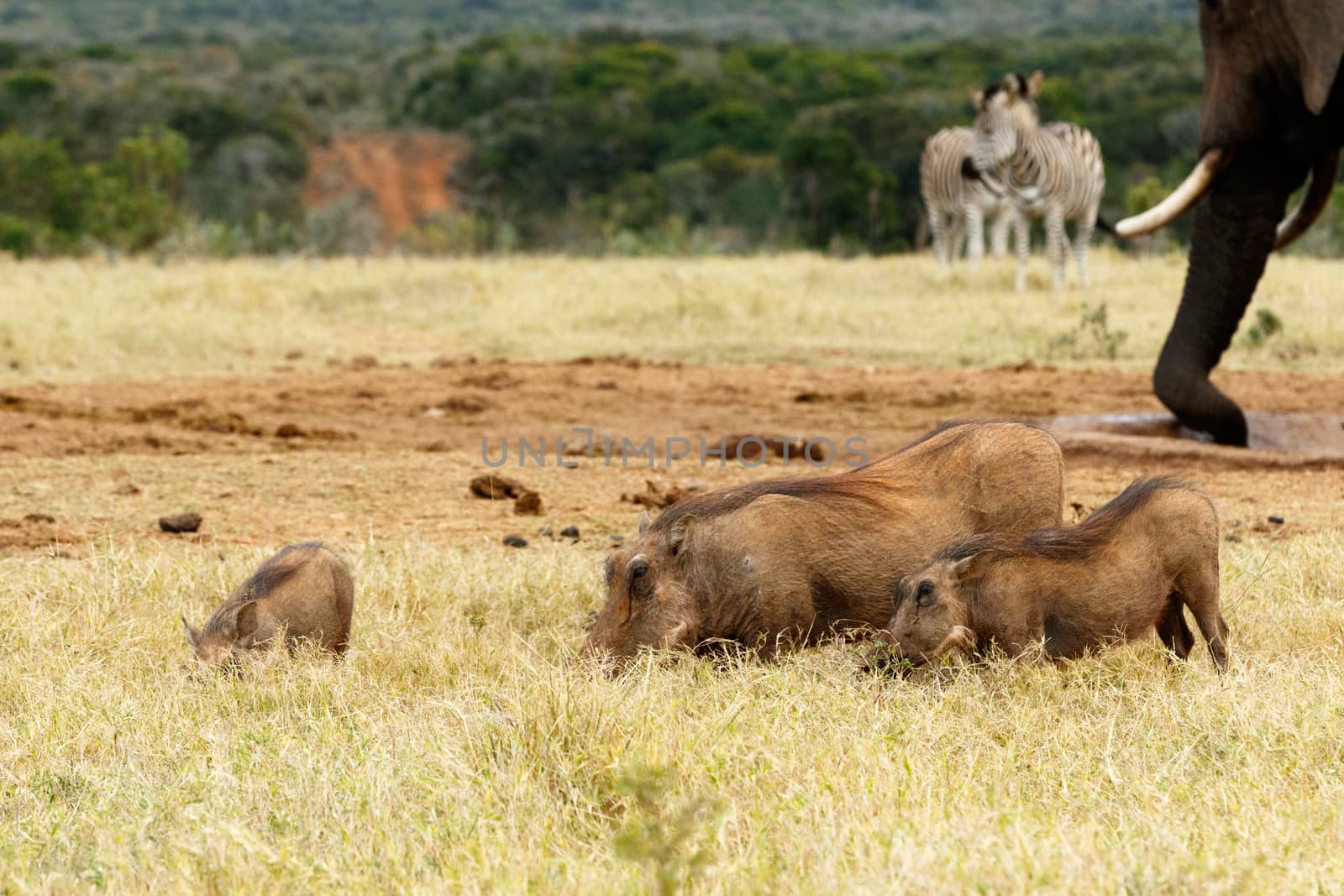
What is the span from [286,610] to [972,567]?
5.88ft

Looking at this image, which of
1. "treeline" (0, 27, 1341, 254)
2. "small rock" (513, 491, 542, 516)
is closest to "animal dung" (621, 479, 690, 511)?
"small rock" (513, 491, 542, 516)

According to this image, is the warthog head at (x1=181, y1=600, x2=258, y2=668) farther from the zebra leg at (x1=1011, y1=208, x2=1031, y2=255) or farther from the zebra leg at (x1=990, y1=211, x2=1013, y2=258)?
the zebra leg at (x1=990, y1=211, x2=1013, y2=258)

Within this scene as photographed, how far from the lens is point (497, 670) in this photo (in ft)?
14.5

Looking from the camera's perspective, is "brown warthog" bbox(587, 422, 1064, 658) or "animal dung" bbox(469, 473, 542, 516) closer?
"brown warthog" bbox(587, 422, 1064, 658)

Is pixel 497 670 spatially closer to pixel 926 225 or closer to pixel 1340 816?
pixel 1340 816

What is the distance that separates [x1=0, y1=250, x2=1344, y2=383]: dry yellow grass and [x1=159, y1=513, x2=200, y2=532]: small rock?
494 cm

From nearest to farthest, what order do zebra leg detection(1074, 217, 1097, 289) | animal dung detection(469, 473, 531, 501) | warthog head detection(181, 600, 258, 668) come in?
warthog head detection(181, 600, 258, 668) < animal dung detection(469, 473, 531, 501) < zebra leg detection(1074, 217, 1097, 289)

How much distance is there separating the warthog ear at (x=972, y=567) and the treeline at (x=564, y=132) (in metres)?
16.3

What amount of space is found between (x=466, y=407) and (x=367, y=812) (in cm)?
655

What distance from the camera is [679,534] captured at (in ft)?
14.1

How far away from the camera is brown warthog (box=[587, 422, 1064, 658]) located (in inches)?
167

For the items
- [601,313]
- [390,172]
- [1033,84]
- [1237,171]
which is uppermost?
[1033,84]

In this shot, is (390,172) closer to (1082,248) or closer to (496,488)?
(1082,248)

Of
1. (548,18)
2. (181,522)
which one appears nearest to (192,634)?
(181,522)
